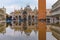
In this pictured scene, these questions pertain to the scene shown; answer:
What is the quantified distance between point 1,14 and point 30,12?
7942 mm

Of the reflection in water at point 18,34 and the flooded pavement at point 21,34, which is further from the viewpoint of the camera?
the reflection in water at point 18,34

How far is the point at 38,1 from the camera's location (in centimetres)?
2952

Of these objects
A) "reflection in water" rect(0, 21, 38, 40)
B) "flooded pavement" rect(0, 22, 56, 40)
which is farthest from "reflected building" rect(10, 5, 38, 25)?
"flooded pavement" rect(0, 22, 56, 40)

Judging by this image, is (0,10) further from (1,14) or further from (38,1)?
(38,1)

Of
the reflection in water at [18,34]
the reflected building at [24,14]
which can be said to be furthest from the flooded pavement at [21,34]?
the reflected building at [24,14]

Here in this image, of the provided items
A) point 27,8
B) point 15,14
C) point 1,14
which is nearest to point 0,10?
point 1,14

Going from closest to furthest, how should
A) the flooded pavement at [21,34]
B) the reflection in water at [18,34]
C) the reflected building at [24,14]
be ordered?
the flooded pavement at [21,34] < the reflection in water at [18,34] < the reflected building at [24,14]

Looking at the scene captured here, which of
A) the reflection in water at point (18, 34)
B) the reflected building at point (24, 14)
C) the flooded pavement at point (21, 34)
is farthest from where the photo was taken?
the reflected building at point (24, 14)

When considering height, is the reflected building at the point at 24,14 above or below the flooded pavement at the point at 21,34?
above

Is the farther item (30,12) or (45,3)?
(30,12)

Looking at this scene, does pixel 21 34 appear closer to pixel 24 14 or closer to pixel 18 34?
pixel 18 34

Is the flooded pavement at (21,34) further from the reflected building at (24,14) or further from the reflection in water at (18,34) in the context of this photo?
the reflected building at (24,14)

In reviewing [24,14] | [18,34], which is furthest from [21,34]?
[24,14]

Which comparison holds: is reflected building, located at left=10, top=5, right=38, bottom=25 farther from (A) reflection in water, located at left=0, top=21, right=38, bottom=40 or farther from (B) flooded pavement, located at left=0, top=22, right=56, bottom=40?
(B) flooded pavement, located at left=0, top=22, right=56, bottom=40
